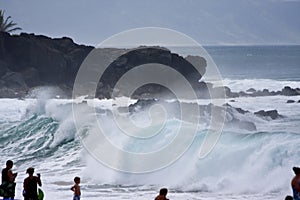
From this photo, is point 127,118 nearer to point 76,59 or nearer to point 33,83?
point 33,83

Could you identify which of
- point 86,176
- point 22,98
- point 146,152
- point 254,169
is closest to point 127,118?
point 146,152

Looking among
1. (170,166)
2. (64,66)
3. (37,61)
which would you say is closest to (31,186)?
(170,166)

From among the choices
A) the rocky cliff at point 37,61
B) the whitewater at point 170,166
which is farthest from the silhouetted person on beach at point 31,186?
the rocky cliff at point 37,61

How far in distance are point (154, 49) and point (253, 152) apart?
31.4 m

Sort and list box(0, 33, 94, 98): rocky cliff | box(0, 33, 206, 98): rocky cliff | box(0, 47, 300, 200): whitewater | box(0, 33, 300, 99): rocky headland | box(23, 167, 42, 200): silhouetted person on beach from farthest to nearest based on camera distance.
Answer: box(0, 33, 94, 98): rocky cliff → box(0, 33, 206, 98): rocky cliff → box(0, 33, 300, 99): rocky headland → box(0, 47, 300, 200): whitewater → box(23, 167, 42, 200): silhouetted person on beach

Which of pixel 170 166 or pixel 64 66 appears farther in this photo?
pixel 64 66

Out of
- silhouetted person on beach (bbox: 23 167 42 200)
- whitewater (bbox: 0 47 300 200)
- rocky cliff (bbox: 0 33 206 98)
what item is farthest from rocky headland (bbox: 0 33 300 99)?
silhouetted person on beach (bbox: 23 167 42 200)

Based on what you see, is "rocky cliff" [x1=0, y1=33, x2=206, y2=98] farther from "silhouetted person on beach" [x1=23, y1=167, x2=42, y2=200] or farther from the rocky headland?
"silhouetted person on beach" [x1=23, y1=167, x2=42, y2=200]

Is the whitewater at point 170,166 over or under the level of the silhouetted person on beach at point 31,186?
over

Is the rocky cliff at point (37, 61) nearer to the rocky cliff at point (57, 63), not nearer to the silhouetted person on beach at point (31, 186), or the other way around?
the rocky cliff at point (57, 63)

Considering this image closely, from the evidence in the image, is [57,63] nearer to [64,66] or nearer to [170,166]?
[64,66]

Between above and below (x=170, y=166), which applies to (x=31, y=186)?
below

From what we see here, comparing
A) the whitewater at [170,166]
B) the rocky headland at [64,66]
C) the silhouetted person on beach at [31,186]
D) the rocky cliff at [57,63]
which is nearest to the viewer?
the silhouetted person on beach at [31,186]

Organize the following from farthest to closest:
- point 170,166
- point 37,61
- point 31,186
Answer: point 37,61
point 170,166
point 31,186
